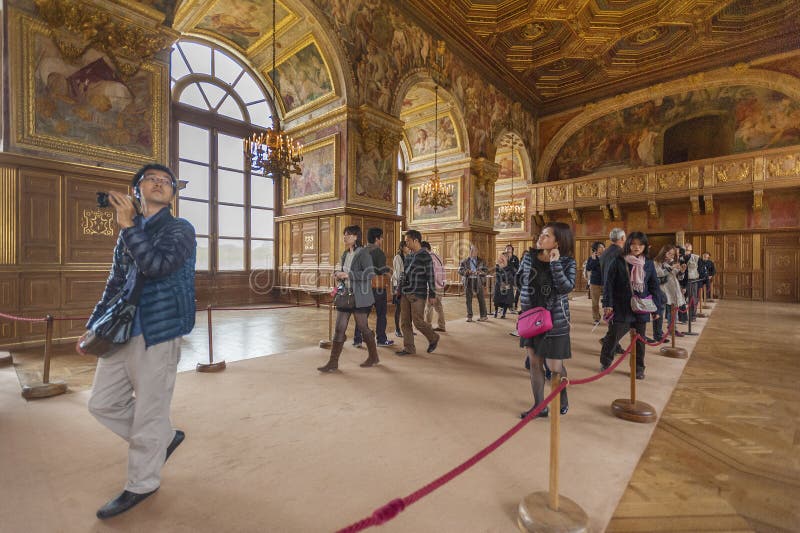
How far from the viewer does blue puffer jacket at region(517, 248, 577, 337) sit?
300cm

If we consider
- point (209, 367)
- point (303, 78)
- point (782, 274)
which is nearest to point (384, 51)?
point (303, 78)

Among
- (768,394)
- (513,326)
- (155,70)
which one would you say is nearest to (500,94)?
(513,326)

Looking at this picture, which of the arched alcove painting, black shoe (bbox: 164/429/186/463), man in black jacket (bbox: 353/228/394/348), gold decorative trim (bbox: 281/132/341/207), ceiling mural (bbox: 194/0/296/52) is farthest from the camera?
the arched alcove painting

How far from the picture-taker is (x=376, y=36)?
10.8 meters

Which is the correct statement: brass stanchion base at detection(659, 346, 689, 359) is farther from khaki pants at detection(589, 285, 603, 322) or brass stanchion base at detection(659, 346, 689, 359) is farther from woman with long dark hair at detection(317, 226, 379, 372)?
woman with long dark hair at detection(317, 226, 379, 372)

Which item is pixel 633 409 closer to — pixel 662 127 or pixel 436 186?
pixel 436 186

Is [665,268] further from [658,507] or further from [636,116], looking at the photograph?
[636,116]

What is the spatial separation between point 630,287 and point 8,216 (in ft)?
29.3

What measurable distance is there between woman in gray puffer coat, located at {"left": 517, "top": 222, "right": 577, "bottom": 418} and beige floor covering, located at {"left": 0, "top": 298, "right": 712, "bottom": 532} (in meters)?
0.59

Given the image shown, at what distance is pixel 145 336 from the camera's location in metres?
1.97

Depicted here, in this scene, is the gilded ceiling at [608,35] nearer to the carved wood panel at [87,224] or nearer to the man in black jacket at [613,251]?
the carved wood panel at [87,224]

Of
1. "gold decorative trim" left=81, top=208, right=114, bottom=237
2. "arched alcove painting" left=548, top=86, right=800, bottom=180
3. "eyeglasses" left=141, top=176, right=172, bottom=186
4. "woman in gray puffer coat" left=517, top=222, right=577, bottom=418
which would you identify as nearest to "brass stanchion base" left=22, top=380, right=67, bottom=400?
"eyeglasses" left=141, top=176, right=172, bottom=186

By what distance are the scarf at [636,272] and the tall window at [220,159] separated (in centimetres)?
1135

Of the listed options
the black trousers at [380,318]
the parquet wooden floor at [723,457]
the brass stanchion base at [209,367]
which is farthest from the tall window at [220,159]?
the parquet wooden floor at [723,457]
